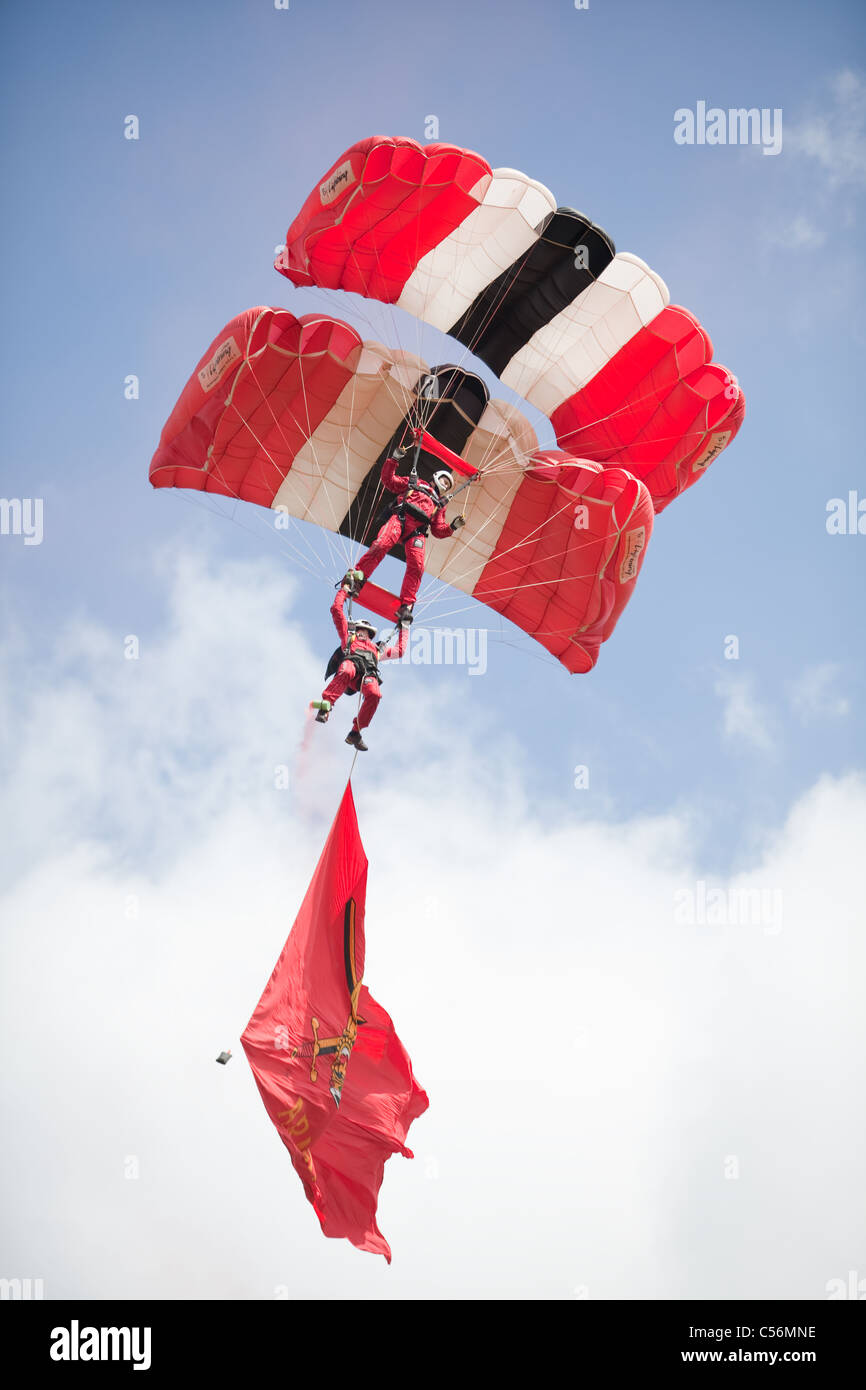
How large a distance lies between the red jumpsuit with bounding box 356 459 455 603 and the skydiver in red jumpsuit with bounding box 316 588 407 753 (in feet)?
2.17

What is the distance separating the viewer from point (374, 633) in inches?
440

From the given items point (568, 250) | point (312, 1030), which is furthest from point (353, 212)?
point (312, 1030)

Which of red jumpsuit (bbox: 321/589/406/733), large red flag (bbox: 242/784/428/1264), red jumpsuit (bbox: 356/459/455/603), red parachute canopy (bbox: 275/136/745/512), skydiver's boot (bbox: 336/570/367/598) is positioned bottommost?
large red flag (bbox: 242/784/428/1264)

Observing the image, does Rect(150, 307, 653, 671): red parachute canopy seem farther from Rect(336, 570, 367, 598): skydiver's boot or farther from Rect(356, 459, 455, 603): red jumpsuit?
Rect(336, 570, 367, 598): skydiver's boot

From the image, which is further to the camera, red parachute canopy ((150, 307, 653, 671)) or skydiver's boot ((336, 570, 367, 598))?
red parachute canopy ((150, 307, 653, 671))

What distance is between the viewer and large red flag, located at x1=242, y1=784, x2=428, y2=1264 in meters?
10.2

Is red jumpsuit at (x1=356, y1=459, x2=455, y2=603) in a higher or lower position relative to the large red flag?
higher

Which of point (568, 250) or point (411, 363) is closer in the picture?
point (568, 250)

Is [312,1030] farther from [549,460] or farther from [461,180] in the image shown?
[461,180]

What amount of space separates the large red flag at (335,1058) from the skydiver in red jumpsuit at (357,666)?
0.82 meters

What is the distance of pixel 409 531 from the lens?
11.9m

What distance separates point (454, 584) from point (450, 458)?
177 cm

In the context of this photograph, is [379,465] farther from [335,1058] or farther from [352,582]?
[335,1058]

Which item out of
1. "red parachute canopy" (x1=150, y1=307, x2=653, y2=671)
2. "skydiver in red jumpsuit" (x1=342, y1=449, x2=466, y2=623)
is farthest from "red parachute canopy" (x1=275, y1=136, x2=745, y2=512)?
"skydiver in red jumpsuit" (x1=342, y1=449, x2=466, y2=623)
